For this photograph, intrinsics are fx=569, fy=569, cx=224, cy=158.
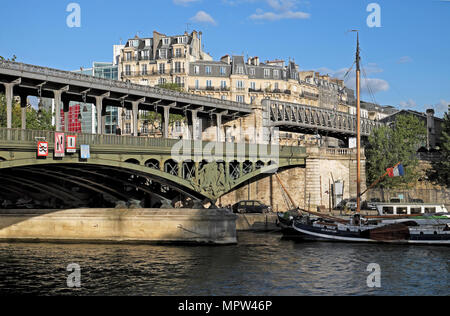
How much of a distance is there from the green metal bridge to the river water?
5338 mm

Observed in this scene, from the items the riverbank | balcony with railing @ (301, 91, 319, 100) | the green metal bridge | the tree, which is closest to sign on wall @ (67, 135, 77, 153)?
the green metal bridge

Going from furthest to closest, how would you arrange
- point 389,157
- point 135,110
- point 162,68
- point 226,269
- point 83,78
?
point 162,68 < point 389,157 < point 135,110 < point 83,78 < point 226,269

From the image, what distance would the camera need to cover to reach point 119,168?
40.2 metres

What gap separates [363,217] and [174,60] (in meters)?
57.0

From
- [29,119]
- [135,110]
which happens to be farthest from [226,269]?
[29,119]

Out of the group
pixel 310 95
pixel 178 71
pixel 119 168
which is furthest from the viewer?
pixel 310 95

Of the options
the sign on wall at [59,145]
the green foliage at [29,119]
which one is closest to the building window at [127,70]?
the green foliage at [29,119]

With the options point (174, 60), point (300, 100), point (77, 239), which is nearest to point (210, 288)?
point (77, 239)

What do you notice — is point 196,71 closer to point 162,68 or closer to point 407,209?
point 162,68

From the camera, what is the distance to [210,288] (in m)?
27.9

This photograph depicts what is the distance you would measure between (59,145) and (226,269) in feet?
42.2

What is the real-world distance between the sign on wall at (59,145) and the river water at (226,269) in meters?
6.76
